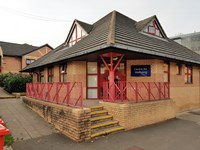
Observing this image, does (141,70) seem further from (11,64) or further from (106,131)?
(11,64)

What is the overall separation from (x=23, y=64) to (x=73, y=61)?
19798 mm

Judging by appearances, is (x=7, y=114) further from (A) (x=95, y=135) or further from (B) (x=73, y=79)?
(A) (x=95, y=135)

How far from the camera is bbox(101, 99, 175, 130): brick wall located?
682 cm

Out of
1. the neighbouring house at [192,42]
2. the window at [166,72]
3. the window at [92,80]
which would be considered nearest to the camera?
the window at [92,80]

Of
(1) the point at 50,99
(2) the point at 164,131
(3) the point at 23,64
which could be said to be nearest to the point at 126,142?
(2) the point at 164,131

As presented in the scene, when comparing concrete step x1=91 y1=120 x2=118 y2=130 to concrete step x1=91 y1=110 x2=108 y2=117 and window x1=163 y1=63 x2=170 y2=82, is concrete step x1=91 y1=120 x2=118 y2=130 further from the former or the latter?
window x1=163 y1=63 x2=170 y2=82

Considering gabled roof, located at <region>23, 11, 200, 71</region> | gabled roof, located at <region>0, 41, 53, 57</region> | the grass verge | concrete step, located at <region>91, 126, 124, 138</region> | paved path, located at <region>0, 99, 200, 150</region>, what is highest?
gabled roof, located at <region>0, 41, 53, 57</region>

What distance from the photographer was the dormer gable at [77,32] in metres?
12.3

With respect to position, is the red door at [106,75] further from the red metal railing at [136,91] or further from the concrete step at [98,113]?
the concrete step at [98,113]

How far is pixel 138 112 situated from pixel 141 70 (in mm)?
3275

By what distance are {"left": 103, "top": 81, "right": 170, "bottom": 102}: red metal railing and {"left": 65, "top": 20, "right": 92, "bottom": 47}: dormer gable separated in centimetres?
563

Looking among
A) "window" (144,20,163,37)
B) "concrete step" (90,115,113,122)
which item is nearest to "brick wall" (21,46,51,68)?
"window" (144,20,163,37)

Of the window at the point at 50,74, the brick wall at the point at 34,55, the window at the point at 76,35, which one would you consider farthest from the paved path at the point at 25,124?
the brick wall at the point at 34,55

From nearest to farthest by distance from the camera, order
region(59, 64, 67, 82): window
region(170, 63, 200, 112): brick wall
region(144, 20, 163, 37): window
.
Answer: region(59, 64, 67, 82): window → region(170, 63, 200, 112): brick wall → region(144, 20, 163, 37): window
